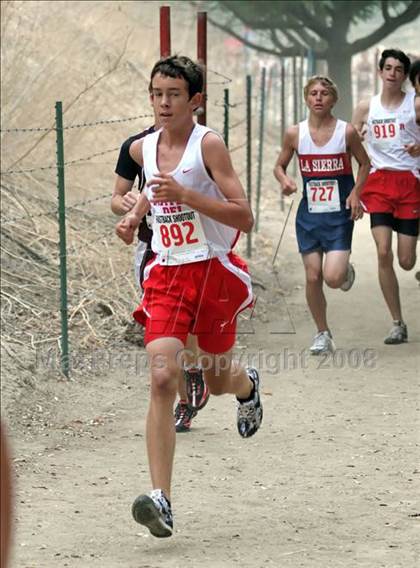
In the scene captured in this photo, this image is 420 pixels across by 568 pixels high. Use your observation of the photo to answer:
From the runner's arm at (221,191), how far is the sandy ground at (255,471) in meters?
1.24

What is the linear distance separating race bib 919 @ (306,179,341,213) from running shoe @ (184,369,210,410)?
289 cm

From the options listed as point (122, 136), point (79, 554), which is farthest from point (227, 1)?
point (79, 554)

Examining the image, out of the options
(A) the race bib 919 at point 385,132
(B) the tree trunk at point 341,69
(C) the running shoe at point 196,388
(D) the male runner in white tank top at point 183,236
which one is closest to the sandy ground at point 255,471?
(C) the running shoe at point 196,388

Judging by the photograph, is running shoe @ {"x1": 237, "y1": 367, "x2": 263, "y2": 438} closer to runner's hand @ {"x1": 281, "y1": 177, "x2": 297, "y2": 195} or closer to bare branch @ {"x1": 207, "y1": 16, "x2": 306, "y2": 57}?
runner's hand @ {"x1": 281, "y1": 177, "x2": 297, "y2": 195}

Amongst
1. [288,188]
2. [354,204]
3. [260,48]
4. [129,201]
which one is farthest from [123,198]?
[260,48]

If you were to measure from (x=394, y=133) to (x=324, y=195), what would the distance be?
77 cm

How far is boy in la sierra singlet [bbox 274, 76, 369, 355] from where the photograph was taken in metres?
9.09

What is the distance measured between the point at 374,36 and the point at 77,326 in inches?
891

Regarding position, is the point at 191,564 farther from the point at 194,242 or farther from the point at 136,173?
the point at 136,173

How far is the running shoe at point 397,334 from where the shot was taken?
9766 mm

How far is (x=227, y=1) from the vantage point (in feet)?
101

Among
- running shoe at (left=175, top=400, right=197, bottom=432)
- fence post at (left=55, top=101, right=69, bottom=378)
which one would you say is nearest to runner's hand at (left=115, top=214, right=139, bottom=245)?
running shoe at (left=175, top=400, right=197, bottom=432)

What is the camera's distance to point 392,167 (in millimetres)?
9547

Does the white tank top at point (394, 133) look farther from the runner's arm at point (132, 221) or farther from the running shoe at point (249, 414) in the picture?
the runner's arm at point (132, 221)
